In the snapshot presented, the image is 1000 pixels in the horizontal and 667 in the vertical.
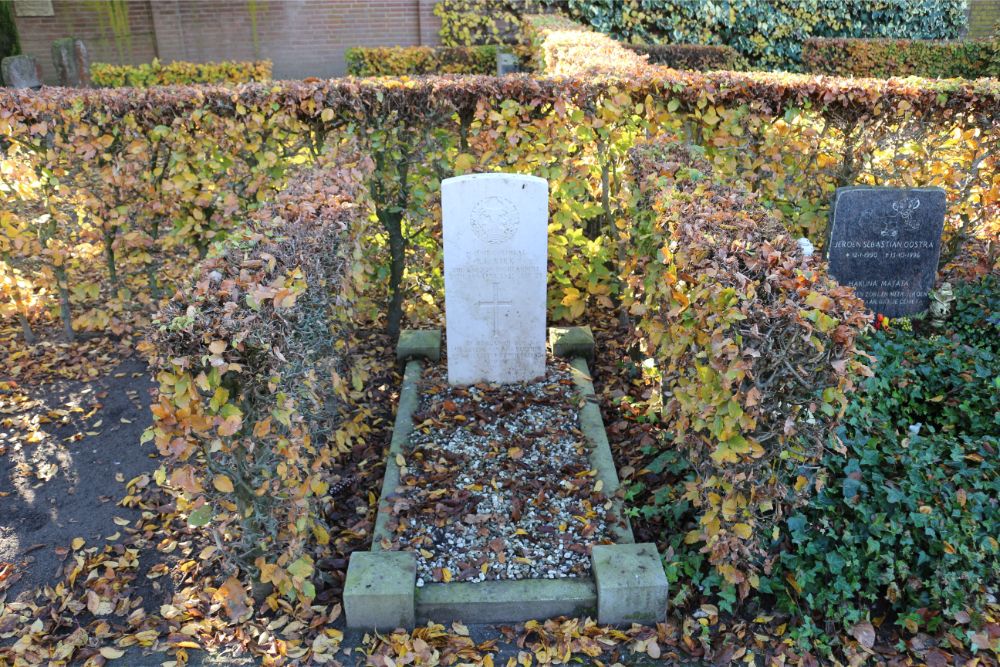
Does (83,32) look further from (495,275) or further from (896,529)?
(896,529)

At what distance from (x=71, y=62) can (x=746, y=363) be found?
14.2 metres

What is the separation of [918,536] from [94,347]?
18.8 ft

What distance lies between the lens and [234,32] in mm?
17062

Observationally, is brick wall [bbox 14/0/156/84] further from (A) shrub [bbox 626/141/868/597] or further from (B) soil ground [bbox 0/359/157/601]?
(A) shrub [bbox 626/141/868/597]

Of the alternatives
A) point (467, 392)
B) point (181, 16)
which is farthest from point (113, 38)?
point (467, 392)

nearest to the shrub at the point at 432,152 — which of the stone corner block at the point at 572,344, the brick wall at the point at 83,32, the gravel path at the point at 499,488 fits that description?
the stone corner block at the point at 572,344

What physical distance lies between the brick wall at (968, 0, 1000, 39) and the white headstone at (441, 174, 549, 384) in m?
20.6

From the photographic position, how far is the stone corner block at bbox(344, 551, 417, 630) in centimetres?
320

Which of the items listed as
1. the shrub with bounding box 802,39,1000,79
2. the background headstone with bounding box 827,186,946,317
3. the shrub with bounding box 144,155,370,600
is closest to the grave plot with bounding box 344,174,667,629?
the shrub with bounding box 144,155,370,600

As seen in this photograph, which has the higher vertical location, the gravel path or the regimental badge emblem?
the regimental badge emblem

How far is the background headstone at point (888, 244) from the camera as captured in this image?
5422mm

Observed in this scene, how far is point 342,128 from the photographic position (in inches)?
216

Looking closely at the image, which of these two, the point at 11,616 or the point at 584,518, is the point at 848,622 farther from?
the point at 11,616

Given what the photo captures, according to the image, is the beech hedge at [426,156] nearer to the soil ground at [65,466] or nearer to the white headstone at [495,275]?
the white headstone at [495,275]
